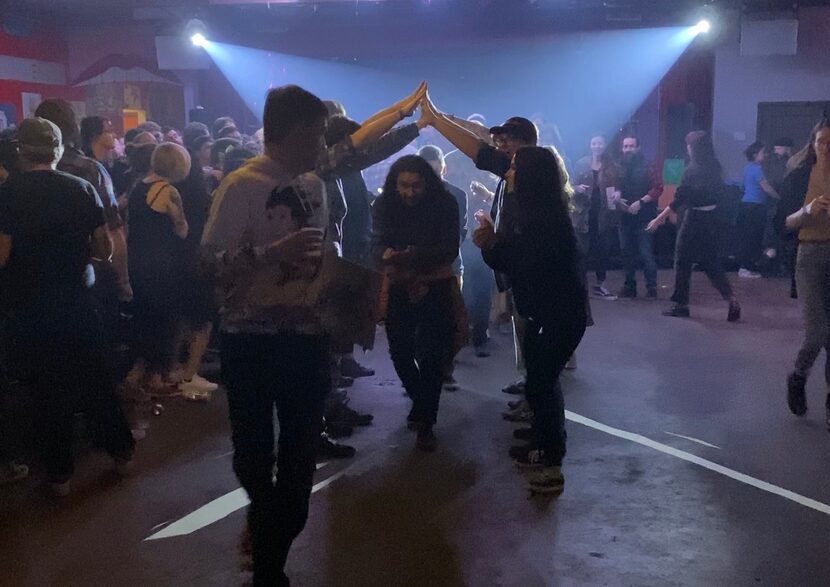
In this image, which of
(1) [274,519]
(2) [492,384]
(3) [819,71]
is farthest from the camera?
(3) [819,71]

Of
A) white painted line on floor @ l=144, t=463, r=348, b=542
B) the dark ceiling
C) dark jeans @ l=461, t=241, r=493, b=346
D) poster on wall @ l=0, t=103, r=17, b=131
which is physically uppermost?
the dark ceiling

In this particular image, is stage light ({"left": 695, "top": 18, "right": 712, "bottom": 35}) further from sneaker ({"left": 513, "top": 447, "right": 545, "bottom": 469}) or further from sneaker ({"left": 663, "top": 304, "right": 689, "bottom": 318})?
sneaker ({"left": 513, "top": 447, "right": 545, "bottom": 469})

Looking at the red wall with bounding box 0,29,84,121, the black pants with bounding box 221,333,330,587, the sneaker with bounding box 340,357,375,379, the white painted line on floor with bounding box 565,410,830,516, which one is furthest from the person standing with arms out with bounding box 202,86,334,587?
the red wall with bounding box 0,29,84,121

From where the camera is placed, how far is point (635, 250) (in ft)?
30.1

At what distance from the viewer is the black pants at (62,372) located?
368 centimetres

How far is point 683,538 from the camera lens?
3.31 m

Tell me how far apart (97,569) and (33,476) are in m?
1.23

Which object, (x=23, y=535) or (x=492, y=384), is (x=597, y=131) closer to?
(x=492, y=384)

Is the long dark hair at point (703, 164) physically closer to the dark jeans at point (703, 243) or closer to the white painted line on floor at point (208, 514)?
the dark jeans at point (703, 243)

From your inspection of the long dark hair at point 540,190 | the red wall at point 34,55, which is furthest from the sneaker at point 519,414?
the red wall at point 34,55

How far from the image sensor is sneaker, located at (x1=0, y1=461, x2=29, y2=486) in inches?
157

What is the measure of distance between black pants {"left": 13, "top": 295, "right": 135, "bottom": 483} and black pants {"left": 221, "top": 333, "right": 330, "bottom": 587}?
5.05 feet

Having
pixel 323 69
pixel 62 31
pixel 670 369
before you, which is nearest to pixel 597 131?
pixel 323 69

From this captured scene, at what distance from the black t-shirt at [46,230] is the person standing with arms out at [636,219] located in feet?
21.9
